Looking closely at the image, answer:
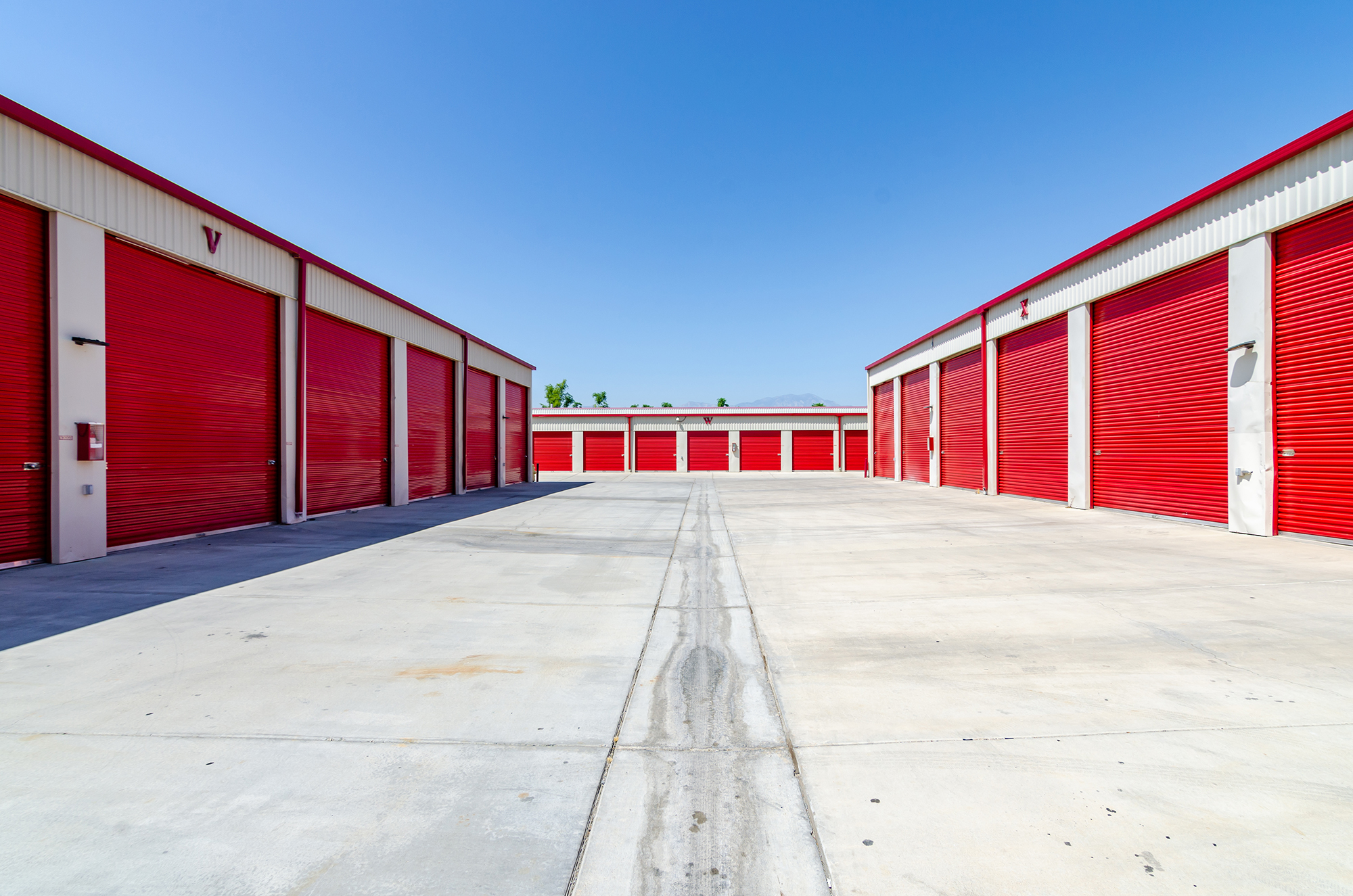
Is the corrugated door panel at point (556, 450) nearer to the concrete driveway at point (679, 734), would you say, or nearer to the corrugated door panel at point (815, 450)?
the corrugated door panel at point (815, 450)

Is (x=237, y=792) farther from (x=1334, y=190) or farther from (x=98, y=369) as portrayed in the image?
(x=1334, y=190)

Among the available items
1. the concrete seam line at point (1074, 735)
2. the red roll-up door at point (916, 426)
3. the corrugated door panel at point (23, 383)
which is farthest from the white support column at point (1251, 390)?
the corrugated door panel at point (23, 383)

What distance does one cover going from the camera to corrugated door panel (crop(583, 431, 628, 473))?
4016cm

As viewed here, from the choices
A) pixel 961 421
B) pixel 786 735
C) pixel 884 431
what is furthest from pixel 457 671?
pixel 884 431

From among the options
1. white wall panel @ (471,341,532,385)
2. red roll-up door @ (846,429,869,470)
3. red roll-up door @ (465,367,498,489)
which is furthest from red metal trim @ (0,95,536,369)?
red roll-up door @ (846,429,869,470)

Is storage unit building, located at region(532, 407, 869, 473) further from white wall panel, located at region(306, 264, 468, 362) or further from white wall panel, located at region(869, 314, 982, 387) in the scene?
white wall panel, located at region(306, 264, 468, 362)

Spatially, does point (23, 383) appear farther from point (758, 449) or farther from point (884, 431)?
point (758, 449)

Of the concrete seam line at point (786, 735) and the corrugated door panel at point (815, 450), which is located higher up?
the corrugated door panel at point (815, 450)

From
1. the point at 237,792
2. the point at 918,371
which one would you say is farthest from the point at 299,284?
the point at 918,371

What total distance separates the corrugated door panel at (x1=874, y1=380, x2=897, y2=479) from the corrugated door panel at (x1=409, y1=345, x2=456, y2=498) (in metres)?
20.6

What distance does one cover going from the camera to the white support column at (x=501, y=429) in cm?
2523

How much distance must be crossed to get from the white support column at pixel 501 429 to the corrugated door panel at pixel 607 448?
14.1m

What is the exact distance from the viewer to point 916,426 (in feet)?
86.3

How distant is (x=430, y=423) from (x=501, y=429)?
606 cm
